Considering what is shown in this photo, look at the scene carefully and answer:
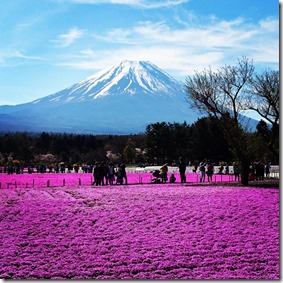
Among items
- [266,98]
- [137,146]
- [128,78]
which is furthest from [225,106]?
[137,146]

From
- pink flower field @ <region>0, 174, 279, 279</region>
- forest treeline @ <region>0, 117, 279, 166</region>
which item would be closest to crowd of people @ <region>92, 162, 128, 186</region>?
forest treeline @ <region>0, 117, 279, 166</region>

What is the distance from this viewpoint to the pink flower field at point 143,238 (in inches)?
329

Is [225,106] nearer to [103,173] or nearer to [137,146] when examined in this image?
Answer: [103,173]

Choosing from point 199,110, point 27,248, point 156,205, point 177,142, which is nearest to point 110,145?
point 177,142

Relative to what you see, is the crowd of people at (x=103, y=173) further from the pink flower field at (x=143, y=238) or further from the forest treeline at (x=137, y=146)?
the pink flower field at (x=143, y=238)

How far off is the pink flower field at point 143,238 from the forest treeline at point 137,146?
5182mm

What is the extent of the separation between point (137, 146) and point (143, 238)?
2444 inches

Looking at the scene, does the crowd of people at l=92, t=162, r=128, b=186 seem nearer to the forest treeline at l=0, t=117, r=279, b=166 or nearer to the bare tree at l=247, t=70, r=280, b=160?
the forest treeline at l=0, t=117, r=279, b=166

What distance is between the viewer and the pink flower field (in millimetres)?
8367

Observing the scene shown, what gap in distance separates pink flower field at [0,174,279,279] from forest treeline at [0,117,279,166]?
5182 millimetres

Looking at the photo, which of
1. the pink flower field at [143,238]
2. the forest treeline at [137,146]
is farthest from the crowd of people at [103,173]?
the pink flower field at [143,238]

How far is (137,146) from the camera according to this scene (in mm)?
72375

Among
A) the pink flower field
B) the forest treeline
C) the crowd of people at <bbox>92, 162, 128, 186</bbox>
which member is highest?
the forest treeline

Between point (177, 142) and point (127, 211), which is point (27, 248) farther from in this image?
point (177, 142)
